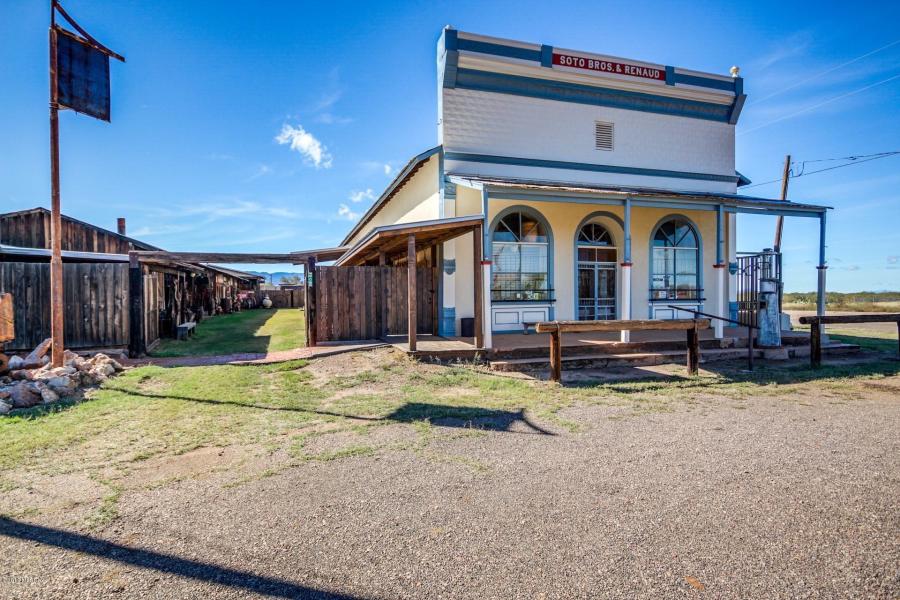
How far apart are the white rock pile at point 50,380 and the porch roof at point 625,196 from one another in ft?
25.8

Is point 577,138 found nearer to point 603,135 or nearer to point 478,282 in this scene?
point 603,135

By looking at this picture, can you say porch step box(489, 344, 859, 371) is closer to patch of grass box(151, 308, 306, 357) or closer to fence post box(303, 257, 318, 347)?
fence post box(303, 257, 318, 347)

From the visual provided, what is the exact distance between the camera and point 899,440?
488 cm

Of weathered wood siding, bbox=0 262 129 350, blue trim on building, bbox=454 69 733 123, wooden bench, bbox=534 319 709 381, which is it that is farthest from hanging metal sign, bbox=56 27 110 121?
wooden bench, bbox=534 319 709 381

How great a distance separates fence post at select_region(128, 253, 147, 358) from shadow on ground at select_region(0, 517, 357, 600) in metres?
8.67

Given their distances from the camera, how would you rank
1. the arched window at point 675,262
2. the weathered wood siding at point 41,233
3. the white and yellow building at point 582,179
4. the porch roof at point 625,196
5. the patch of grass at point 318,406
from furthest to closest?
1. the weathered wood siding at point 41,233
2. the arched window at point 675,262
3. the white and yellow building at point 582,179
4. the porch roof at point 625,196
5. the patch of grass at point 318,406

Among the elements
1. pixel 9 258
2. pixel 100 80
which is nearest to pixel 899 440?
pixel 100 80

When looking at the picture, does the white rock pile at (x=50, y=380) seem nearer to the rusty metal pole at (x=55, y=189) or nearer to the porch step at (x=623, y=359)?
the rusty metal pole at (x=55, y=189)

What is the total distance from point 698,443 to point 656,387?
2.98 meters

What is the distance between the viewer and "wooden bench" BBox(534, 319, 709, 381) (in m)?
7.90

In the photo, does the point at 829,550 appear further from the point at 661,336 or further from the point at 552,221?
the point at 552,221

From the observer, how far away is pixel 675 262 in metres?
→ 13.9

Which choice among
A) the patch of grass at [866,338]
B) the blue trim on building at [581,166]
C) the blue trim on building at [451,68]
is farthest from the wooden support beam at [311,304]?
the patch of grass at [866,338]

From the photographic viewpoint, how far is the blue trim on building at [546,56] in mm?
12648
